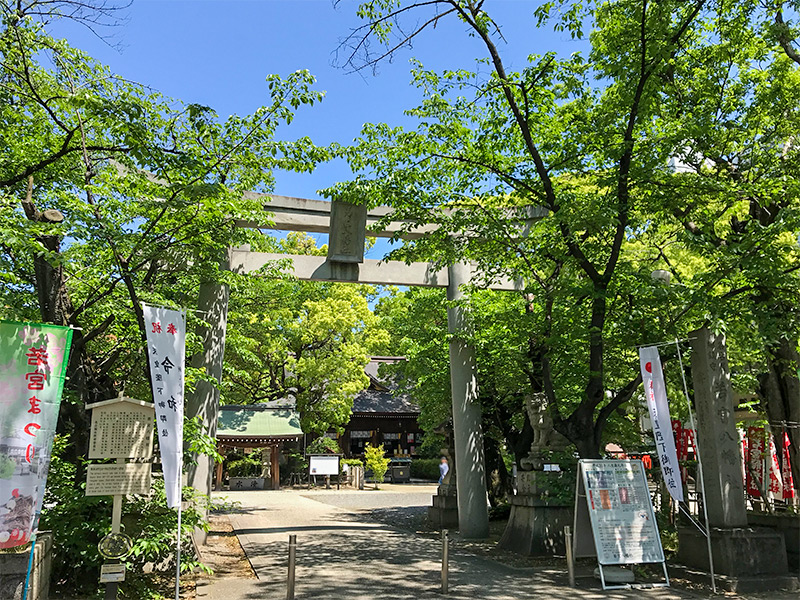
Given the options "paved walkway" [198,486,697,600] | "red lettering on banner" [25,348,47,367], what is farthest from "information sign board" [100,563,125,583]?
"red lettering on banner" [25,348,47,367]

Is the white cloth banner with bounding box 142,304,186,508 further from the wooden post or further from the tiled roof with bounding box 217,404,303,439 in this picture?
the wooden post

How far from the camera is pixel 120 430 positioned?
7.10 metres

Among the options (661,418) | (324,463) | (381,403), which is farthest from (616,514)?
(381,403)

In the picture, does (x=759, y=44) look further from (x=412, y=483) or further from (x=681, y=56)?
(x=412, y=483)

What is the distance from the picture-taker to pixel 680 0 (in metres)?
8.55

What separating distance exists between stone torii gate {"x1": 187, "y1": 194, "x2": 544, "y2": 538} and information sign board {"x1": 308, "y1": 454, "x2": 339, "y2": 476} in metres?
15.6

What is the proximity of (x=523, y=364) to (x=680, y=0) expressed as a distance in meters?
6.72

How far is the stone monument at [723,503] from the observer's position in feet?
28.1

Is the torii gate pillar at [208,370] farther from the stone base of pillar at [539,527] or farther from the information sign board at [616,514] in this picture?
the information sign board at [616,514]

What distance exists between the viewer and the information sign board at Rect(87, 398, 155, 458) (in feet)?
22.9

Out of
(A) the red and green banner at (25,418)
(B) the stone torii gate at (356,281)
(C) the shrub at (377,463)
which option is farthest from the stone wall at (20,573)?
(C) the shrub at (377,463)

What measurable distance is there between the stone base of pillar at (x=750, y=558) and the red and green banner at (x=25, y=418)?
8672 mm

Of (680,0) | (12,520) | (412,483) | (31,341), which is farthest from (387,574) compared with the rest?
(412,483)

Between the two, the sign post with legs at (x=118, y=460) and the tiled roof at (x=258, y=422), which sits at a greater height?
the tiled roof at (x=258, y=422)
